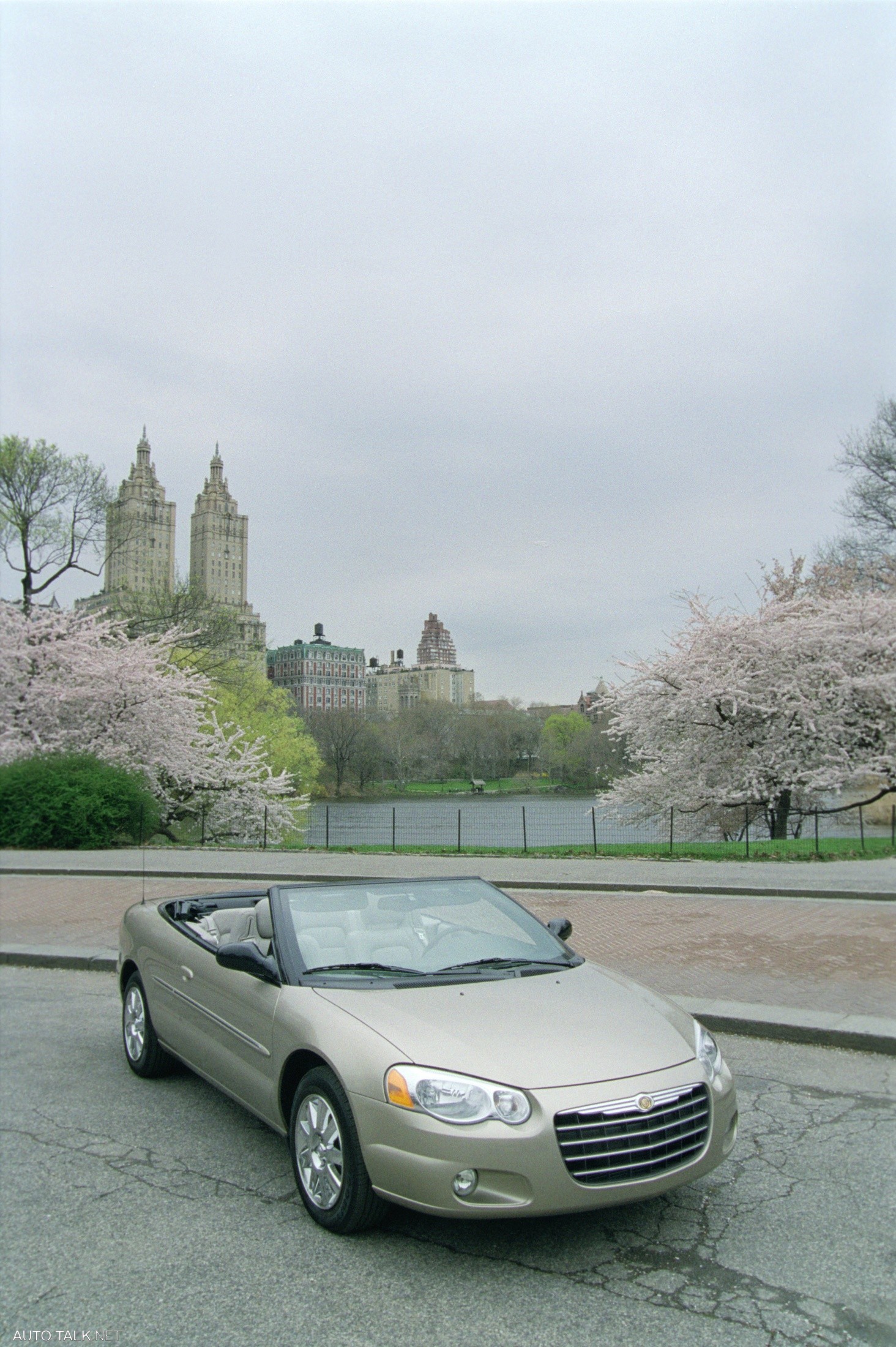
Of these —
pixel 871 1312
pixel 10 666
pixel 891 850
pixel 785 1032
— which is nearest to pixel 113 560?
pixel 10 666

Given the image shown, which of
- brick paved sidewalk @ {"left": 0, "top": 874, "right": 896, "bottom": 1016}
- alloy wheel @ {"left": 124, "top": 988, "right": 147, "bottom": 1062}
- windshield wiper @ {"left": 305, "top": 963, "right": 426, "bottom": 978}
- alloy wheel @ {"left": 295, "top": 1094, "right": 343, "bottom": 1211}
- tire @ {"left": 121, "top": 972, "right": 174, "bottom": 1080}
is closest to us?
alloy wheel @ {"left": 295, "top": 1094, "right": 343, "bottom": 1211}

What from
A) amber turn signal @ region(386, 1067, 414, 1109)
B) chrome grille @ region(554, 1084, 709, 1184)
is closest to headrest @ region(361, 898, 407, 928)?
amber turn signal @ region(386, 1067, 414, 1109)

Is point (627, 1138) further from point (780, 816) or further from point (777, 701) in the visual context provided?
point (780, 816)

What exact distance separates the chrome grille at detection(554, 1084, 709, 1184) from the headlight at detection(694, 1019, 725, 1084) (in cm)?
27

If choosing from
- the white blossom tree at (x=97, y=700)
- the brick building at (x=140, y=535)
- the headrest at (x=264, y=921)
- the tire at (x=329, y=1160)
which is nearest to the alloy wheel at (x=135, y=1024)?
the headrest at (x=264, y=921)

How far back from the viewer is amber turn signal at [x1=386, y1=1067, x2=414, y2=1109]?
3.48m

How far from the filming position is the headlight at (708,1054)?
12.9 feet

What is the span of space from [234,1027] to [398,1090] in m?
1.44

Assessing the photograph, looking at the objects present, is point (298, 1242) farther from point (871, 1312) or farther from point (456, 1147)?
point (871, 1312)

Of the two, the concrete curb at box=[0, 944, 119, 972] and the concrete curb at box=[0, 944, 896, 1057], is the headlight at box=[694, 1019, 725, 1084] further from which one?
the concrete curb at box=[0, 944, 119, 972]

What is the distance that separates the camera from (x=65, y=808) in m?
22.1

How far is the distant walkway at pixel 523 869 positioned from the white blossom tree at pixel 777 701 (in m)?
8.31

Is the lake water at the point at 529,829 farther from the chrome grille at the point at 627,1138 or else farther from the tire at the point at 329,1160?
the chrome grille at the point at 627,1138

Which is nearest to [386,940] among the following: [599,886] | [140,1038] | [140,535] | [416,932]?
[416,932]
